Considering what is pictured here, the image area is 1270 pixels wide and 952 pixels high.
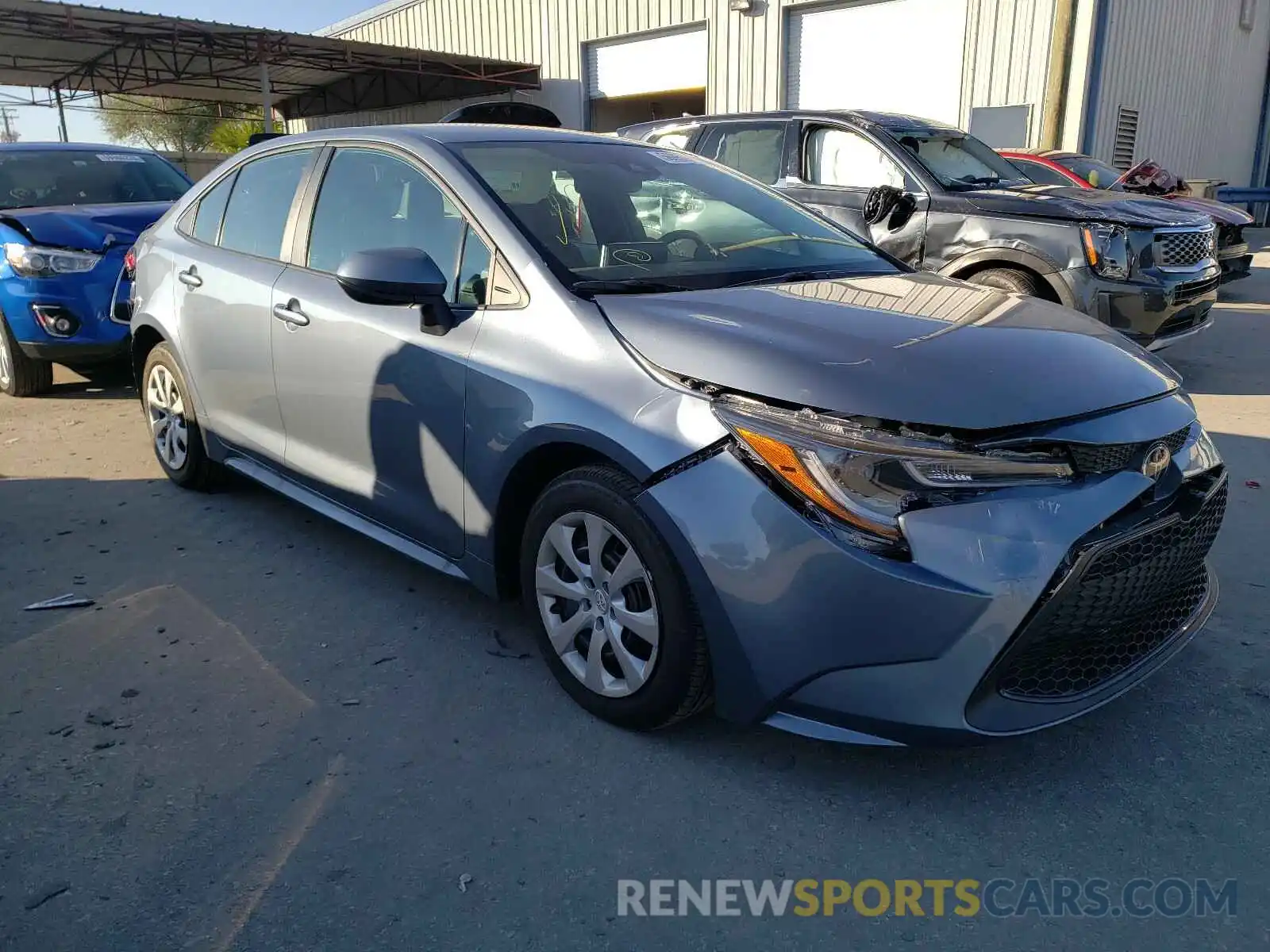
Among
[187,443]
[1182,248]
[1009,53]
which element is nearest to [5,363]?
[187,443]

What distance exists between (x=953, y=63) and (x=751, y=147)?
902 cm

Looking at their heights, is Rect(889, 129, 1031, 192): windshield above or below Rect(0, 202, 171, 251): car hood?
above

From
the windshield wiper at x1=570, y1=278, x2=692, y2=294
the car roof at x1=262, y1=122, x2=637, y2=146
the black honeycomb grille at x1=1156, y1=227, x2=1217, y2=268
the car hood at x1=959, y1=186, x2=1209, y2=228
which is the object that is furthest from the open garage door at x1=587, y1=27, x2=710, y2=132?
the windshield wiper at x1=570, y1=278, x2=692, y2=294

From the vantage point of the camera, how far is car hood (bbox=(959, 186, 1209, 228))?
6492mm

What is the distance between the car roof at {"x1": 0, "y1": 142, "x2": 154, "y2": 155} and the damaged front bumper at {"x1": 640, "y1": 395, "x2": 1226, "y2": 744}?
286 inches

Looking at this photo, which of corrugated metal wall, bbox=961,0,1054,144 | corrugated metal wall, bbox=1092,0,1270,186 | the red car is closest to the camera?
the red car

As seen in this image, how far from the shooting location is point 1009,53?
14547 mm

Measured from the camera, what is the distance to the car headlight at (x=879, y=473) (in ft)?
7.23

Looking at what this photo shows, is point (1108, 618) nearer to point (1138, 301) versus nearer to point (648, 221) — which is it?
point (648, 221)

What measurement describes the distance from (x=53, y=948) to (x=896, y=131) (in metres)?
7.05

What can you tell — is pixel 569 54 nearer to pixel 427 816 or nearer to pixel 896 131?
pixel 896 131

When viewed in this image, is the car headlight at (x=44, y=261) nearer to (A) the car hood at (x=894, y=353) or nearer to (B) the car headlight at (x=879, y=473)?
(A) the car hood at (x=894, y=353)

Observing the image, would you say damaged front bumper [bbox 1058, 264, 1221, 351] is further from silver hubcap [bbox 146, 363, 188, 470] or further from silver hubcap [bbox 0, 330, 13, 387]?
silver hubcap [bbox 0, 330, 13, 387]

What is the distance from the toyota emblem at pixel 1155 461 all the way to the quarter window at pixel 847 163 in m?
5.05
